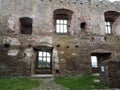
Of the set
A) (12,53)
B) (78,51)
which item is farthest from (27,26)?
(78,51)

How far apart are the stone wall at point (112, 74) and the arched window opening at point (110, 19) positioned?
20.2 ft

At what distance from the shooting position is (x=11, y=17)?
12781 millimetres

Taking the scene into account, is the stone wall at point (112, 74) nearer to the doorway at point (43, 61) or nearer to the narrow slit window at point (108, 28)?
the doorway at point (43, 61)

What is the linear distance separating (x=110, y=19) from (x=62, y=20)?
13.2 feet

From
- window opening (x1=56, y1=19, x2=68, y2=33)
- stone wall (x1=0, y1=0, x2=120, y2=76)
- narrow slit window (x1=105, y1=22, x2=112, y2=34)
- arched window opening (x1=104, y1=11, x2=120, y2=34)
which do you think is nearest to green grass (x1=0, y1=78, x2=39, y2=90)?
stone wall (x1=0, y1=0, x2=120, y2=76)

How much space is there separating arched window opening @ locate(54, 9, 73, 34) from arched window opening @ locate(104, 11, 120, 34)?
9.84ft

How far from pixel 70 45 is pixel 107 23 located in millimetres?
4104

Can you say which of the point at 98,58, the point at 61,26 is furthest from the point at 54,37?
the point at 98,58

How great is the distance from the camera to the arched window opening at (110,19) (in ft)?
47.9

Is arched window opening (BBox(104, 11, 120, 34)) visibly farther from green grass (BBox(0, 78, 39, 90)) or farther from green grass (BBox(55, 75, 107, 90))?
green grass (BBox(0, 78, 39, 90))

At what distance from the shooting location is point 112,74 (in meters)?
8.64

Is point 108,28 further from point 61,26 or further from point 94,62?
point 61,26

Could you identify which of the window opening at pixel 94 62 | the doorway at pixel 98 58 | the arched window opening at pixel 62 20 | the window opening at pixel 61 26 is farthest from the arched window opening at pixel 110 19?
the window opening at pixel 61 26

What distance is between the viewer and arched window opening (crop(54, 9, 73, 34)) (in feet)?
44.7
